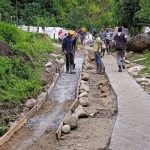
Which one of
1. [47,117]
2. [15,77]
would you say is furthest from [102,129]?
[15,77]

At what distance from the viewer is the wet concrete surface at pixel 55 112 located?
36.8ft

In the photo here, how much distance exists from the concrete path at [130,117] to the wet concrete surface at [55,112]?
1.67 m

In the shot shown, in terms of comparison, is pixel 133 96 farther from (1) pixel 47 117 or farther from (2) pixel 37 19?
(2) pixel 37 19

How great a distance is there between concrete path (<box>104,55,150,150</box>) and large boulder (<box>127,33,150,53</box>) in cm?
979

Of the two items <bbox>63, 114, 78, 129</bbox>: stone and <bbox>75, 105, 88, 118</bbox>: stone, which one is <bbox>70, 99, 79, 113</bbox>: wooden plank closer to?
<bbox>75, 105, 88, 118</bbox>: stone

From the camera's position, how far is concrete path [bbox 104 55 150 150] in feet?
29.3

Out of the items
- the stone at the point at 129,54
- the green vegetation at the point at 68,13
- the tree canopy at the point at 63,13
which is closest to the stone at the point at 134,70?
the stone at the point at 129,54

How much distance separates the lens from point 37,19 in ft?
167

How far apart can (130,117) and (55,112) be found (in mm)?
3422

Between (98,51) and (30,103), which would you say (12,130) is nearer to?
(30,103)

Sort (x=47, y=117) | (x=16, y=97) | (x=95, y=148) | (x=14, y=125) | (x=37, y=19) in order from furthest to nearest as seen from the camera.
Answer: (x=37, y=19) → (x=16, y=97) → (x=47, y=117) → (x=14, y=125) → (x=95, y=148)

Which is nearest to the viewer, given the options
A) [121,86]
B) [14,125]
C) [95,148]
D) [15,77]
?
[95,148]

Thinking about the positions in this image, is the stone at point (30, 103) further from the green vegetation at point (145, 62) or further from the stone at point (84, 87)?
the green vegetation at point (145, 62)

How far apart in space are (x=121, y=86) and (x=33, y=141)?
5655 millimetres
